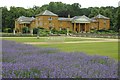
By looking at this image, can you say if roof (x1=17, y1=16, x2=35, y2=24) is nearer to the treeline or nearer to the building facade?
the building facade

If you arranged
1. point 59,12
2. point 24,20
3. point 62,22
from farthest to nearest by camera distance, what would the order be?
1. point 59,12
2. point 62,22
3. point 24,20

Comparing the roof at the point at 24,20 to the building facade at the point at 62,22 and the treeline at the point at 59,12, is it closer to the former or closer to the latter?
the building facade at the point at 62,22

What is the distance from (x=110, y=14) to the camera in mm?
109312

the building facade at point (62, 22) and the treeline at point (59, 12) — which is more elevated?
the treeline at point (59, 12)

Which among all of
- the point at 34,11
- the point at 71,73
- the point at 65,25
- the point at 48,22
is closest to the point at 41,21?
the point at 48,22

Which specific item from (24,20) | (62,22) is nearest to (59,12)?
(62,22)

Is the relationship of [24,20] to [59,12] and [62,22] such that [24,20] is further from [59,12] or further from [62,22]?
[59,12]

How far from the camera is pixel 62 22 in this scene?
4072 inches

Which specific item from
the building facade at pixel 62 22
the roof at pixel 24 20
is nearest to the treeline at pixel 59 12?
the building facade at pixel 62 22

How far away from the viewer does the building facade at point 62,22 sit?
328 feet

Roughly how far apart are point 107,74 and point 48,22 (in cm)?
9378

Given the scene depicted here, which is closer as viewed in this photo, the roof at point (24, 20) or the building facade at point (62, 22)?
the building facade at point (62, 22)

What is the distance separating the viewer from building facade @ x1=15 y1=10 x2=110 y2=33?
328 ft

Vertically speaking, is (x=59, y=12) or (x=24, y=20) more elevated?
(x=59, y=12)
